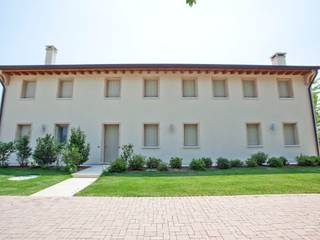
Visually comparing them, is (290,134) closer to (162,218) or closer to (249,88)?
(249,88)

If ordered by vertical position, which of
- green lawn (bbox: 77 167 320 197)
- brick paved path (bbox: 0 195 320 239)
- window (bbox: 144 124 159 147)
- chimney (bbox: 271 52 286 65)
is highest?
chimney (bbox: 271 52 286 65)

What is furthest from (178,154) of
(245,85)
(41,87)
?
(41,87)

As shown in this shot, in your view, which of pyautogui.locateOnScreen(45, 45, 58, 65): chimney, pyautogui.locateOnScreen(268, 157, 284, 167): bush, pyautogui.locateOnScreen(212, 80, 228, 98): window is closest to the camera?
pyautogui.locateOnScreen(268, 157, 284, 167): bush

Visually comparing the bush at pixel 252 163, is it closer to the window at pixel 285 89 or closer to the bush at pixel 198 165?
the bush at pixel 198 165

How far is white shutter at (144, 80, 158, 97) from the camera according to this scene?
473 inches

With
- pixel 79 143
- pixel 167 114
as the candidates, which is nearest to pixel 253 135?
pixel 167 114

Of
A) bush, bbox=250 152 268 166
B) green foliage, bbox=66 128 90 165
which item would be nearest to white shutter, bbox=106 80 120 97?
green foliage, bbox=66 128 90 165

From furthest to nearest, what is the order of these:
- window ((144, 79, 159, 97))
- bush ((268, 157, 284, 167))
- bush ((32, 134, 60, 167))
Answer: window ((144, 79, 159, 97))
bush ((268, 157, 284, 167))
bush ((32, 134, 60, 167))

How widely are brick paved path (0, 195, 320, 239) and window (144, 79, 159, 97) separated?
26.5 feet

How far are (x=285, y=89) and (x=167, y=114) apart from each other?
8164mm

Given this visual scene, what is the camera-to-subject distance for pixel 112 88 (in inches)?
478

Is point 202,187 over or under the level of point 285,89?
under

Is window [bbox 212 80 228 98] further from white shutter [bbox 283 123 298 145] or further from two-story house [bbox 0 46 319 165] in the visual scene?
white shutter [bbox 283 123 298 145]

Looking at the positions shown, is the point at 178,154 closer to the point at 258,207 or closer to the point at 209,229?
the point at 258,207
